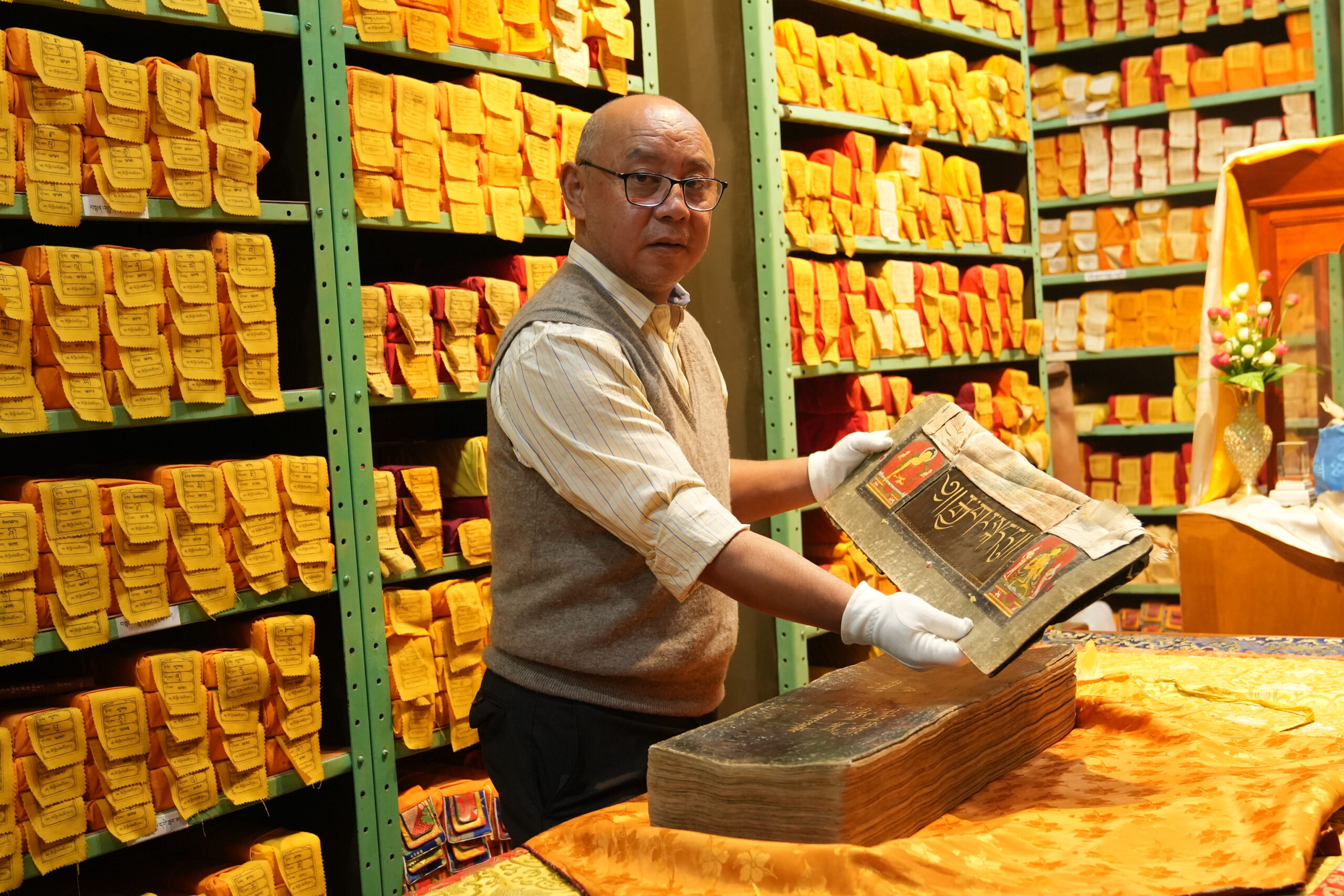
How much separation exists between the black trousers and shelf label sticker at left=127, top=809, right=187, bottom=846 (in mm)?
737

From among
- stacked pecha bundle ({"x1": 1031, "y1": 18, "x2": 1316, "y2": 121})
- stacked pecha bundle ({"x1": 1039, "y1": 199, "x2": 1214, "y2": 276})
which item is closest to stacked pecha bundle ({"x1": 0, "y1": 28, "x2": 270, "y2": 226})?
stacked pecha bundle ({"x1": 1039, "y1": 199, "x2": 1214, "y2": 276})

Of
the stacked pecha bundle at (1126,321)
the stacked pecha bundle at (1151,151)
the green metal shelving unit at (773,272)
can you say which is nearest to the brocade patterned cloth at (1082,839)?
the green metal shelving unit at (773,272)

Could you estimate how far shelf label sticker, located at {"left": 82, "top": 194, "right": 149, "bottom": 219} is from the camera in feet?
6.71

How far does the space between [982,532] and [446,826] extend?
1.60 metres

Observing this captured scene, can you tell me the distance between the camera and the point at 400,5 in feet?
8.11

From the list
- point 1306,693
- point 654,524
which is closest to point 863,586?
point 654,524

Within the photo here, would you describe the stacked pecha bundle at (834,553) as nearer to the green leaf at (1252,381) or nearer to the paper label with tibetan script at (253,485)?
the green leaf at (1252,381)

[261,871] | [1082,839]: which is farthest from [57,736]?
[1082,839]

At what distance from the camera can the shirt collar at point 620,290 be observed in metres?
1.75

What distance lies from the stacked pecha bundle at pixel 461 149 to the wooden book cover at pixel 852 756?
4.87ft

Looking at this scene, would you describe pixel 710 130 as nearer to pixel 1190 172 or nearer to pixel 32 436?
pixel 32 436

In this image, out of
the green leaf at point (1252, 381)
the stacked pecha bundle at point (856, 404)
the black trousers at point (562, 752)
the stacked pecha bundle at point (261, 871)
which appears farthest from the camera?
the stacked pecha bundle at point (856, 404)

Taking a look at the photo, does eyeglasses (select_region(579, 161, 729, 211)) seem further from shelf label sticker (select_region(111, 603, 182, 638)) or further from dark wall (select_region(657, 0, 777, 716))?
dark wall (select_region(657, 0, 777, 716))

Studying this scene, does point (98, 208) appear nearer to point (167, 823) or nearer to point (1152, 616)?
point (167, 823)
